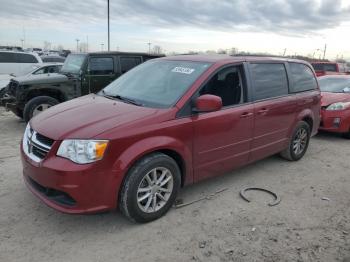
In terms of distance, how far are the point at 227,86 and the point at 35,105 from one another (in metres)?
5.29

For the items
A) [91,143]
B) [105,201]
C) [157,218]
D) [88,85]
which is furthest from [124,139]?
[88,85]

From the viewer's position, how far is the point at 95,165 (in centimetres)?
315

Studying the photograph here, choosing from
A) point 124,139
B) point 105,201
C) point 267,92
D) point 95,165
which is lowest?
point 105,201

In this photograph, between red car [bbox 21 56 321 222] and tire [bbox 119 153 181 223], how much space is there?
1 cm

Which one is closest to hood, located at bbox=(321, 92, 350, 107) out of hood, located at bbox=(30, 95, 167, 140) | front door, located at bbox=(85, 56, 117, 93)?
front door, located at bbox=(85, 56, 117, 93)

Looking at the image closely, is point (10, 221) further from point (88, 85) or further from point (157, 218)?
point (88, 85)

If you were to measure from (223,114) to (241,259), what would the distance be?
1.73 meters

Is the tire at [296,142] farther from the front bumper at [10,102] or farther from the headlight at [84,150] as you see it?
the front bumper at [10,102]

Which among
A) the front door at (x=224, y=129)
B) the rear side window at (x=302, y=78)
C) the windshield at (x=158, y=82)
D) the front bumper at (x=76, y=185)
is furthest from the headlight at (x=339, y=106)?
the front bumper at (x=76, y=185)

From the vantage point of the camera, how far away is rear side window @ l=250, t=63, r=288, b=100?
4.74 m

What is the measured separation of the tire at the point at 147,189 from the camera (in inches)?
134

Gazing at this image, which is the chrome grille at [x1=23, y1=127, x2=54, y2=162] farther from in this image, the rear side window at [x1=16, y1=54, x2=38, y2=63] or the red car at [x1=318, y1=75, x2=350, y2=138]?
the rear side window at [x1=16, y1=54, x2=38, y2=63]

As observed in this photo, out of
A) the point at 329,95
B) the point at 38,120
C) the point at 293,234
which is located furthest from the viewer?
the point at 329,95

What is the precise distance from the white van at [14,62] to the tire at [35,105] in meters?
6.81
